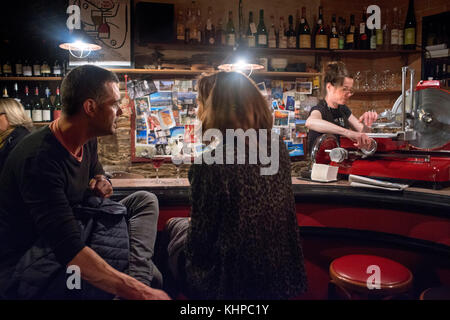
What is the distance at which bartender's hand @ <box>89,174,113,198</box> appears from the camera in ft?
5.14

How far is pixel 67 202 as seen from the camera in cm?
112

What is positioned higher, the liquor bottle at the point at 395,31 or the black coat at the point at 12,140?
the liquor bottle at the point at 395,31

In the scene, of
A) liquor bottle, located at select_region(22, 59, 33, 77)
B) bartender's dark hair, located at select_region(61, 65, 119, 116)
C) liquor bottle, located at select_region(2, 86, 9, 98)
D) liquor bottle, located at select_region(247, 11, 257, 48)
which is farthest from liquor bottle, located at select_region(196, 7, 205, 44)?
bartender's dark hair, located at select_region(61, 65, 119, 116)

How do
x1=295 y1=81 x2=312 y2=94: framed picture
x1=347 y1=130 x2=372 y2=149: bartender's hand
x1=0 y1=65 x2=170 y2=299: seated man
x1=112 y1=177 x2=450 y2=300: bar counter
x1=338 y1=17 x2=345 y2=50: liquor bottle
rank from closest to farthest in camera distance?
x1=0 y1=65 x2=170 y2=299: seated man
x1=112 y1=177 x2=450 y2=300: bar counter
x1=347 y1=130 x2=372 y2=149: bartender's hand
x1=338 y1=17 x2=345 y2=50: liquor bottle
x1=295 y1=81 x2=312 y2=94: framed picture

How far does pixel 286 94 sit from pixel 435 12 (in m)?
1.93

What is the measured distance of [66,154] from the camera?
4.15 ft

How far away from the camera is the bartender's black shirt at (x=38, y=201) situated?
1054 mm

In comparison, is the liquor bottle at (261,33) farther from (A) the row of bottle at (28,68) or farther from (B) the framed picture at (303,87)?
(A) the row of bottle at (28,68)

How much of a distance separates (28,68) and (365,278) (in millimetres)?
4122

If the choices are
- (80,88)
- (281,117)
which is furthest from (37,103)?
(80,88)

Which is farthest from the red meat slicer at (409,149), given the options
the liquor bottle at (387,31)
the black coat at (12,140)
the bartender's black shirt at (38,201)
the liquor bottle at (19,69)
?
the liquor bottle at (19,69)

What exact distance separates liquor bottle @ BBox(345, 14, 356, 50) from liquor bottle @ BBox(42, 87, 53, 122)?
3636mm

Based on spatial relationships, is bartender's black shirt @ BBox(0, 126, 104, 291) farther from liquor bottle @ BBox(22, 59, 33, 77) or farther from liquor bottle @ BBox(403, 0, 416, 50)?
liquor bottle @ BBox(403, 0, 416, 50)
